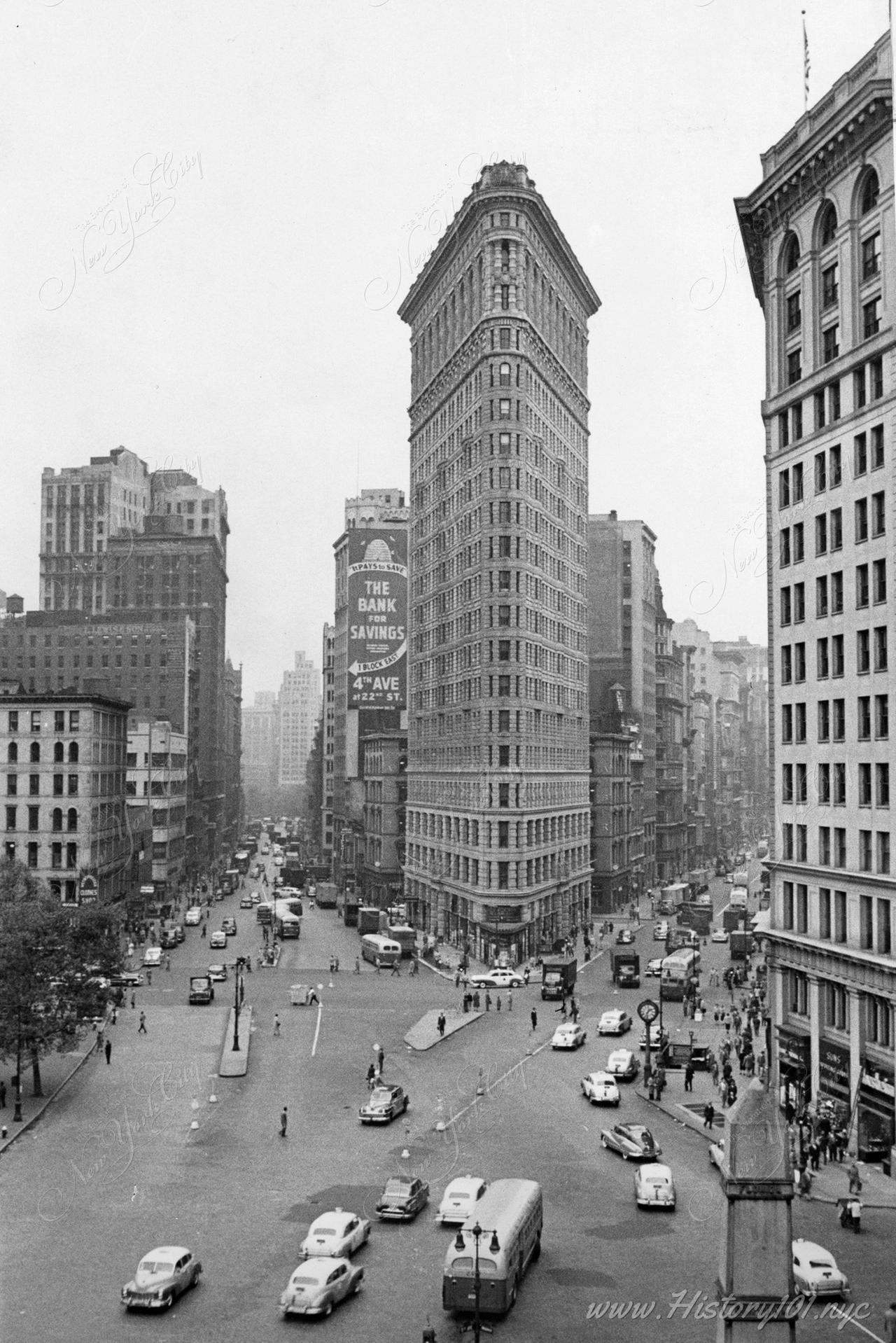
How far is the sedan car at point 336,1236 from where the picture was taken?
3195 cm

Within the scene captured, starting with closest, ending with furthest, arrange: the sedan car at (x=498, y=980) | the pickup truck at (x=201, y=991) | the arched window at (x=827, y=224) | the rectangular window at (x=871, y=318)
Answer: the rectangular window at (x=871, y=318) → the arched window at (x=827, y=224) → the pickup truck at (x=201, y=991) → the sedan car at (x=498, y=980)

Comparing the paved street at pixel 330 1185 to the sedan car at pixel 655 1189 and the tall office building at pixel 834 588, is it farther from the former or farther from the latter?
the tall office building at pixel 834 588

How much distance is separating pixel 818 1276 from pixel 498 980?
5158 centimetres

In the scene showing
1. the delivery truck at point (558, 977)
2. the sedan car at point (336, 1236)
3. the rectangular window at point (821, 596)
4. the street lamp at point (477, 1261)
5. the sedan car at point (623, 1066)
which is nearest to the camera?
the street lamp at point (477, 1261)

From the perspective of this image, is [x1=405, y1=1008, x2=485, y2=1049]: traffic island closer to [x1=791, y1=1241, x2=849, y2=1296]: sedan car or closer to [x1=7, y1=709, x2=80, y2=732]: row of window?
[x1=791, y1=1241, x2=849, y2=1296]: sedan car

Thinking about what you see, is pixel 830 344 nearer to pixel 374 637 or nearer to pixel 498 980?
pixel 498 980

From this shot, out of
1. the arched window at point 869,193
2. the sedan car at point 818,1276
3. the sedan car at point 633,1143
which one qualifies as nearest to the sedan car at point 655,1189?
the sedan car at point 633,1143

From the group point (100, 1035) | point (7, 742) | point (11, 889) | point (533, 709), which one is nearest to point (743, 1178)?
point (100, 1035)

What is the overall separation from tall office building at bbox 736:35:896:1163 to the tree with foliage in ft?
95.4

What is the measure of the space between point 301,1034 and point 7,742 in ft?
154

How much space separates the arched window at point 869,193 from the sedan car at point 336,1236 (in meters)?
40.3

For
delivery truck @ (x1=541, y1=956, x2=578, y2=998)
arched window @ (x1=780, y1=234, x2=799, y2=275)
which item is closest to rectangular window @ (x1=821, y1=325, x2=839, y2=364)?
arched window @ (x1=780, y1=234, x2=799, y2=275)

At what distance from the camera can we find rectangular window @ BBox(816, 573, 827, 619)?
51.3 meters

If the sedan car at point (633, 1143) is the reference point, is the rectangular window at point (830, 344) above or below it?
above
